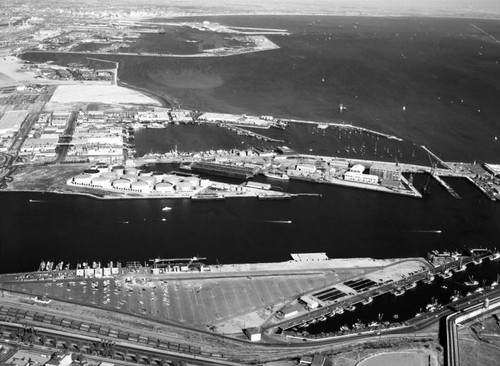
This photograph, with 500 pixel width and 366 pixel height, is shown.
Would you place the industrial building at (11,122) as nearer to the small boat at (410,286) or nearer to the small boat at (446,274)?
the small boat at (410,286)

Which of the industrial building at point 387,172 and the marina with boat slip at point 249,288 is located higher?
the industrial building at point 387,172

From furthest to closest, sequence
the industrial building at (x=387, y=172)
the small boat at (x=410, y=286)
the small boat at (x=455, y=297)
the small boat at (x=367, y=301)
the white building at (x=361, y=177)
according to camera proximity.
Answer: the industrial building at (x=387, y=172)
the white building at (x=361, y=177)
the small boat at (x=410, y=286)
the small boat at (x=455, y=297)
the small boat at (x=367, y=301)

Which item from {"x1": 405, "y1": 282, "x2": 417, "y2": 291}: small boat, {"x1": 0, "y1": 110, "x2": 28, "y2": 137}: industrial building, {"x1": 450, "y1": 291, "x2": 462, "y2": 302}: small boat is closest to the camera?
{"x1": 450, "y1": 291, "x2": 462, "y2": 302}: small boat

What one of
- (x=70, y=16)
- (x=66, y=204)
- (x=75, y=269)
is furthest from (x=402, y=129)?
(x=70, y=16)

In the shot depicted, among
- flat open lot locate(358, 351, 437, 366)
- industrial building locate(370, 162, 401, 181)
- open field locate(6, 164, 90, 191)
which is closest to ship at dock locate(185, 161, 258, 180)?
open field locate(6, 164, 90, 191)

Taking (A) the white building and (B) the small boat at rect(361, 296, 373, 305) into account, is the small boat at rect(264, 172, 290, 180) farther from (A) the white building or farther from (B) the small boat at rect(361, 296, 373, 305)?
(B) the small boat at rect(361, 296, 373, 305)

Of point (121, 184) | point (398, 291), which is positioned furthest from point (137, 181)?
point (398, 291)

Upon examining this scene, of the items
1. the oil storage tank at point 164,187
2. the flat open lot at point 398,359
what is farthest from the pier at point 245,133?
the flat open lot at point 398,359

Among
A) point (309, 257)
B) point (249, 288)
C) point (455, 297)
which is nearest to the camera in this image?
point (249, 288)

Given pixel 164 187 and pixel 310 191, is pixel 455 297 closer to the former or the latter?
pixel 310 191
